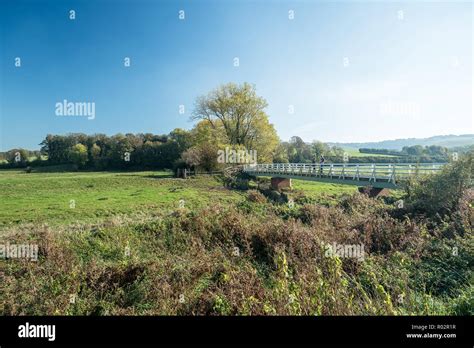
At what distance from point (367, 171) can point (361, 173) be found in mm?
452

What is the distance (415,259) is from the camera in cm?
659

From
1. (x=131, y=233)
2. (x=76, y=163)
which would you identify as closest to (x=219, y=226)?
(x=131, y=233)

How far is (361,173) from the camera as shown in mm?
18484

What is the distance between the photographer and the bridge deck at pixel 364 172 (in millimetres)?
13993

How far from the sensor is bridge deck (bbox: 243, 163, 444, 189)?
1399 cm

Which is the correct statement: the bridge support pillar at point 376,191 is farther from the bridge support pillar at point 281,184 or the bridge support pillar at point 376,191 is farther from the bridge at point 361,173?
the bridge support pillar at point 281,184
